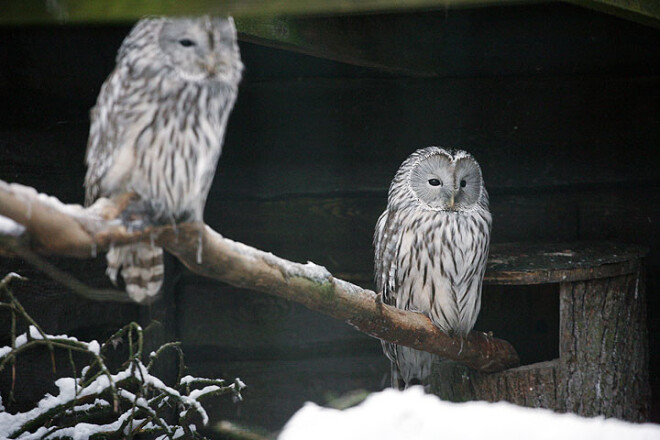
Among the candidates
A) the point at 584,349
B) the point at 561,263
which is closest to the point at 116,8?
the point at 561,263

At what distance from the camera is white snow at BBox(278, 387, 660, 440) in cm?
136

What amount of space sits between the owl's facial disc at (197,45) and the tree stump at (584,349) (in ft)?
2.98

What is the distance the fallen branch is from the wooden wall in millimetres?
447

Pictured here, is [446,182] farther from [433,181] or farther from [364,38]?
[364,38]

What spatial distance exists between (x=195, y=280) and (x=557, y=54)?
122 cm

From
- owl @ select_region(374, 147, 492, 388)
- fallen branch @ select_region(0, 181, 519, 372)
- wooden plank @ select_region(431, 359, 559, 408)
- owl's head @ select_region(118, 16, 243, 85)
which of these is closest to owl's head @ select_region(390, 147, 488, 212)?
owl @ select_region(374, 147, 492, 388)

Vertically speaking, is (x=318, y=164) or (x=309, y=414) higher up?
(x=318, y=164)

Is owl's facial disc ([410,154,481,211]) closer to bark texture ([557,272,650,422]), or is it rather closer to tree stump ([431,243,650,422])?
tree stump ([431,243,650,422])

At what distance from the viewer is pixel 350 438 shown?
1.34 meters

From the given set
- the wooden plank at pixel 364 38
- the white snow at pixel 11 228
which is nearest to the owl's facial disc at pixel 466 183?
the wooden plank at pixel 364 38

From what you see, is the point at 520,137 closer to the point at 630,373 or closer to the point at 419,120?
the point at 419,120

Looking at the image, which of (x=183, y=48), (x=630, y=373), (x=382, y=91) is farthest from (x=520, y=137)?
(x=183, y=48)

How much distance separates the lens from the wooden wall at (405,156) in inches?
69.6

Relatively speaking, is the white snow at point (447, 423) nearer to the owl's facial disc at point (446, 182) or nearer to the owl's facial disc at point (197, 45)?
the owl's facial disc at point (446, 182)
